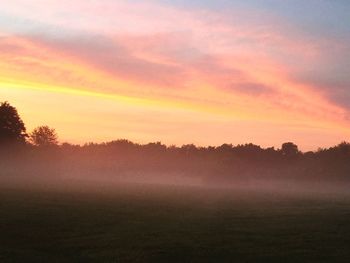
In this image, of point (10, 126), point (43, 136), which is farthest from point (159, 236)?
point (43, 136)

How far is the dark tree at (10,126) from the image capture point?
123062 millimetres

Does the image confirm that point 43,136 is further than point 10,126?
Yes

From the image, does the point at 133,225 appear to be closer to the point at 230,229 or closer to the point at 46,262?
the point at 230,229

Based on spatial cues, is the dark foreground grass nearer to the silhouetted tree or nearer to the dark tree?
the dark tree

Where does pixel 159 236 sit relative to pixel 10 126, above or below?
below

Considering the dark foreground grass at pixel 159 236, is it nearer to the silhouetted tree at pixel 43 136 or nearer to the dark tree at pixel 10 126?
the dark tree at pixel 10 126

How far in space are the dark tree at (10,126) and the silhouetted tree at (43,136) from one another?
53.7 metres

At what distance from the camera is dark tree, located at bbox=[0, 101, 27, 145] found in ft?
404

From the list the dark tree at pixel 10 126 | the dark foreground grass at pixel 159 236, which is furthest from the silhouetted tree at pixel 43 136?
the dark foreground grass at pixel 159 236

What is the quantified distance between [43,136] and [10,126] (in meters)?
58.5

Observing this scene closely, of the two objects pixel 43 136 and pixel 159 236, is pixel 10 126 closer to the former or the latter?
pixel 43 136

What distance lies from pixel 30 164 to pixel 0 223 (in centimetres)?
9922

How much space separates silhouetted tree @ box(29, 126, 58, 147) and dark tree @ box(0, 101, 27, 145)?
53.7 m

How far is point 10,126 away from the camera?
12500 centimetres
